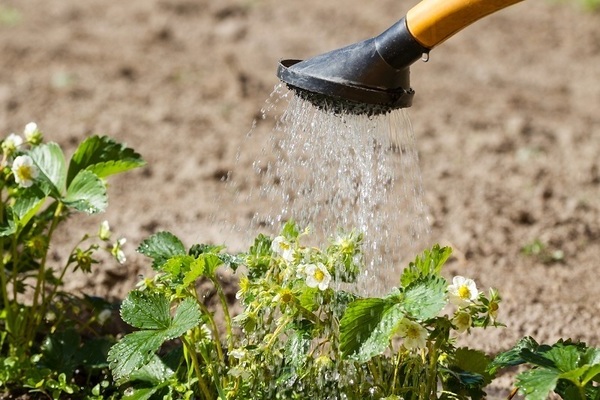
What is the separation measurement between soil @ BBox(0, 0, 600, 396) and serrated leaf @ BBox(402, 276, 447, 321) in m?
0.86

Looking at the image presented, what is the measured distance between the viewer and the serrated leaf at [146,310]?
1811 mm

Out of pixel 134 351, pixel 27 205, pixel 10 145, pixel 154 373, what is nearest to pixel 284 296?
pixel 134 351

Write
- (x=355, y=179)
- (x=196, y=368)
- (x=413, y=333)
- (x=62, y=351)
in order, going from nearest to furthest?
(x=413, y=333), (x=196, y=368), (x=62, y=351), (x=355, y=179)

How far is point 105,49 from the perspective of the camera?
5.09 meters

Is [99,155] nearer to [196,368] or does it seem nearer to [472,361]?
[196,368]

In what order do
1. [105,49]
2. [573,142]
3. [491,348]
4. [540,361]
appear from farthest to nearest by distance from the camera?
[105,49]
[573,142]
[491,348]
[540,361]

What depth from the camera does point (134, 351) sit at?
1.77m

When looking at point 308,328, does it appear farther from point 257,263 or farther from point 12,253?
point 12,253

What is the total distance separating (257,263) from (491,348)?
1004 mm

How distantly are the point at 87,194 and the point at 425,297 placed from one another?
0.80 m

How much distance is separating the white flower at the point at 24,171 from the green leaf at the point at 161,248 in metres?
0.30

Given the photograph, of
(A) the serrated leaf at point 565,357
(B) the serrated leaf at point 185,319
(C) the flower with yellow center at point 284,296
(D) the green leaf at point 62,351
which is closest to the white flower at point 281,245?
(C) the flower with yellow center at point 284,296

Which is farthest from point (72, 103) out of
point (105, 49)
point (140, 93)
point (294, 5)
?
point (294, 5)

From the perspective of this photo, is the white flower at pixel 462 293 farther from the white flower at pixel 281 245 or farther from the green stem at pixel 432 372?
the white flower at pixel 281 245
